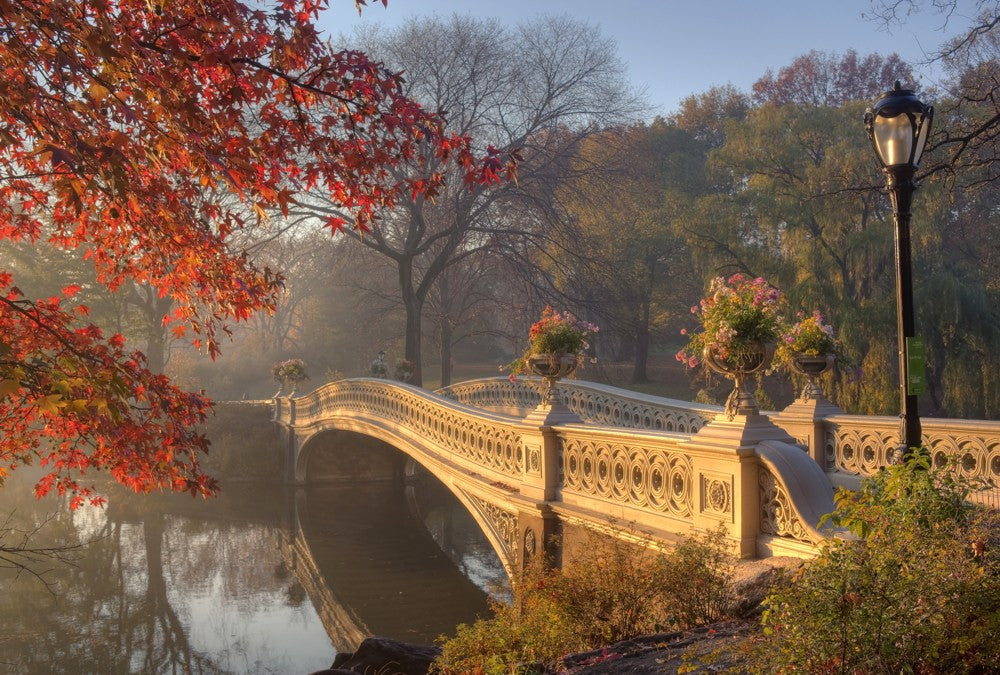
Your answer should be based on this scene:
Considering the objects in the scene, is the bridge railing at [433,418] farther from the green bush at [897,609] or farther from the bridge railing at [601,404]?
the green bush at [897,609]

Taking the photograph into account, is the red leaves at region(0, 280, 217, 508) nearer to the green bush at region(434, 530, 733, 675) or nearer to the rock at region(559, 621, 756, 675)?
the green bush at region(434, 530, 733, 675)

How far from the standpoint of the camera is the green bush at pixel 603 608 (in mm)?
5430

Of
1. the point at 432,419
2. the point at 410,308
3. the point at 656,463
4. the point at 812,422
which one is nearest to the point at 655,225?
the point at 410,308

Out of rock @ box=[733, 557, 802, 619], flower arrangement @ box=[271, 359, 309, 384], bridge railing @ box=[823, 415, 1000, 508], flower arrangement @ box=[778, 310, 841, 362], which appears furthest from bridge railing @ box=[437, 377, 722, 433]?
flower arrangement @ box=[271, 359, 309, 384]

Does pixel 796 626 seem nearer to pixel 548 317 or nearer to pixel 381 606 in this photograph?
pixel 548 317

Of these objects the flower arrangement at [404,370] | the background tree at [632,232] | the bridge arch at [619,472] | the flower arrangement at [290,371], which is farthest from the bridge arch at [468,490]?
the background tree at [632,232]

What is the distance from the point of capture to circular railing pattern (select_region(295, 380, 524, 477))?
1073 cm

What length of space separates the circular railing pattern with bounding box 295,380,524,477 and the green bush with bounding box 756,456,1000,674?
6.65m

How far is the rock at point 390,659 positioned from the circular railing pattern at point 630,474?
7.18 feet

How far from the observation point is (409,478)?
92.9 ft

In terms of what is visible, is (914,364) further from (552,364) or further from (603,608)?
(552,364)

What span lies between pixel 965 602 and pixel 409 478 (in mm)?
25908

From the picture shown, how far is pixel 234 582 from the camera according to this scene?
1670cm

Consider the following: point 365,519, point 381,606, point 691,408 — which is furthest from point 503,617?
point 365,519
